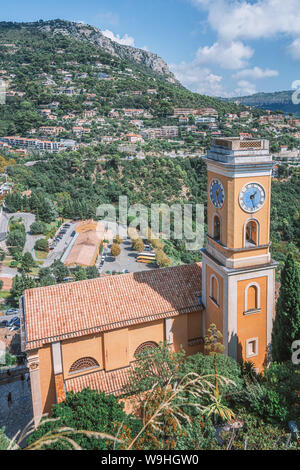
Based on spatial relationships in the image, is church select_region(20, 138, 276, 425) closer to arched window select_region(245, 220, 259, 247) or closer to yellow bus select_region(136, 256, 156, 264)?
arched window select_region(245, 220, 259, 247)

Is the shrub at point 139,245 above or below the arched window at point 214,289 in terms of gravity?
below

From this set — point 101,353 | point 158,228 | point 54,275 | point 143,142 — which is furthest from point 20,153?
point 101,353

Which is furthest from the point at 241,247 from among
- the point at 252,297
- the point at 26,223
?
the point at 26,223

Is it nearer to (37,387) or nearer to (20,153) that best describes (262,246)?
(37,387)

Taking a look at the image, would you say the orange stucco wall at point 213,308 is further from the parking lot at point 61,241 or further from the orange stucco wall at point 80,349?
the parking lot at point 61,241

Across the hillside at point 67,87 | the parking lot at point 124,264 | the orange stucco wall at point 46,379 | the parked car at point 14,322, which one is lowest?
the parked car at point 14,322

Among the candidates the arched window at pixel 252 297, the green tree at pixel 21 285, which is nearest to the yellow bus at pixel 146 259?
the green tree at pixel 21 285

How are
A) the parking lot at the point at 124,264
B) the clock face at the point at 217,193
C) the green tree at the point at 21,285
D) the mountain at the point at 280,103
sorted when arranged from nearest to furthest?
the clock face at the point at 217,193, the green tree at the point at 21,285, the parking lot at the point at 124,264, the mountain at the point at 280,103
